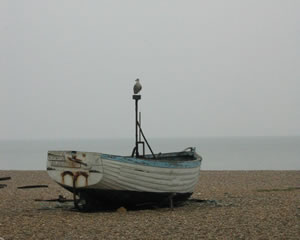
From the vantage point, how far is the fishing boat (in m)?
13.8

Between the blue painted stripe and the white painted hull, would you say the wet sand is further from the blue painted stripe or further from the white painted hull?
the blue painted stripe

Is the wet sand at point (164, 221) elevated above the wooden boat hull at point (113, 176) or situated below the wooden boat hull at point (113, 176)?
below

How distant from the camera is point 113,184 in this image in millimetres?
13938

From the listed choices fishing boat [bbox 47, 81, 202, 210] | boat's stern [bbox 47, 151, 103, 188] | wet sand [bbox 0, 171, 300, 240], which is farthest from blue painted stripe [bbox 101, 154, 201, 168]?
wet sand [bbox 0, 171, 300, 240]

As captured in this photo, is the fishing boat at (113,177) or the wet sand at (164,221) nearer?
the wet sand at (164,221)

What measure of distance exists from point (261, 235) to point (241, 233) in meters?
0.41

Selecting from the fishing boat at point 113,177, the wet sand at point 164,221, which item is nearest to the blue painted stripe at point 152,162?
the fishing boat at point 113,177

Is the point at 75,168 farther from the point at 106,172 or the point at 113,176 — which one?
the point at 113,176

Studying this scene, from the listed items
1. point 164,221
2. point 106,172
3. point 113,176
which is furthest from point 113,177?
point 164,221

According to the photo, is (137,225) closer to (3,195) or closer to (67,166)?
(67,166)

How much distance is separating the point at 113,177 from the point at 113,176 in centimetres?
3

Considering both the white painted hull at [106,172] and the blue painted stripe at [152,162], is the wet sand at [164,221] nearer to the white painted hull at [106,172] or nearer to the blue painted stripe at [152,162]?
the white painted hull at [106,172]

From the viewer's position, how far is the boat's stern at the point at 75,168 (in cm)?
1368

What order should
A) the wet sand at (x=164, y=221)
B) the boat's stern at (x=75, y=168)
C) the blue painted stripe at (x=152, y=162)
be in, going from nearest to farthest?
the wet sand at (x=164, y=221), the boat's stern at (x=75, y=168), the blue painted stripe at (x=152, y=162)
